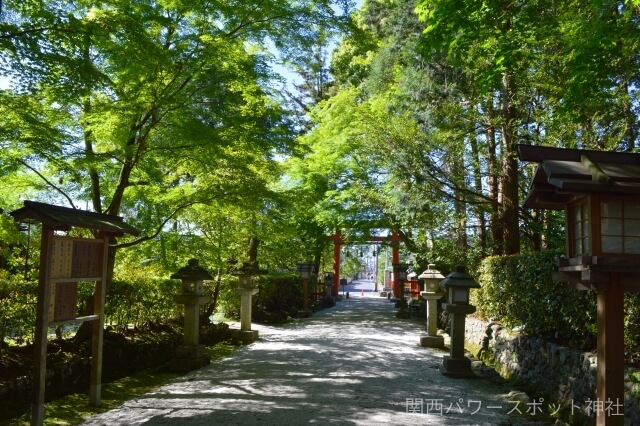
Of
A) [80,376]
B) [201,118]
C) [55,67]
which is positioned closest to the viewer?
[55,67]

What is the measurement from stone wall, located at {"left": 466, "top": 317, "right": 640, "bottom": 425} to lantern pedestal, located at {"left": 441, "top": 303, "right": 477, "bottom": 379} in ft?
2.47

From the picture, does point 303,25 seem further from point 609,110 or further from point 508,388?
point 508,388

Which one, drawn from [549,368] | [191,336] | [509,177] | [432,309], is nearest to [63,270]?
[191,336]

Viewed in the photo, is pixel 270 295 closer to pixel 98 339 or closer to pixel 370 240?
pixel 370 240

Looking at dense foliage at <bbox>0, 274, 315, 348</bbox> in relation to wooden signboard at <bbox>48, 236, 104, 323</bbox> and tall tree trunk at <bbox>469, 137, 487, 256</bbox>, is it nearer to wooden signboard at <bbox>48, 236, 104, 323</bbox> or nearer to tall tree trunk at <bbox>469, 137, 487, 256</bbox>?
wooden signboard at <bbox>48, 236, 104, 323</bbox>

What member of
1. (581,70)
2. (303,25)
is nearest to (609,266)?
(581,70)

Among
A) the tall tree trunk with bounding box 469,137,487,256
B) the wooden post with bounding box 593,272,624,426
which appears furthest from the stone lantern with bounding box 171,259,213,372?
the tall tree trunk with bounding box 469,137,487,256

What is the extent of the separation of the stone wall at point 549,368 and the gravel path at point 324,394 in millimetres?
433

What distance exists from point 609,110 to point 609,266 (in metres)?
6.42

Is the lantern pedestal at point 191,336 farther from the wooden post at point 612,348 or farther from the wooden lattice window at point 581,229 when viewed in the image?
the wooden post at point 612,348

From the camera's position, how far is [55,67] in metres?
5.20

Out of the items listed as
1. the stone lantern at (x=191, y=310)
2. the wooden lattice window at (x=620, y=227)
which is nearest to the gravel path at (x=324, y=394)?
the stone lantern at (x=191, y=310)

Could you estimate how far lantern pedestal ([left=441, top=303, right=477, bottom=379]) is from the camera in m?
8.31

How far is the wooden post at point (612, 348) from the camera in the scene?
4.30 meters
